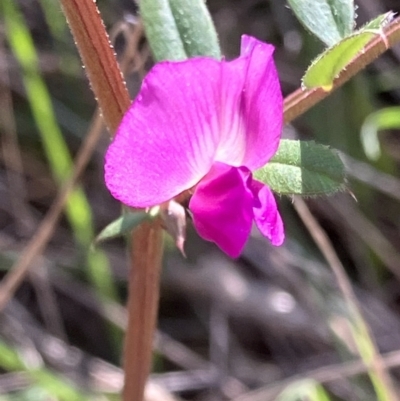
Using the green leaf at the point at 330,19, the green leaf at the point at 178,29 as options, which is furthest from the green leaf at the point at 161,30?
the green leaf at the point at 330,19

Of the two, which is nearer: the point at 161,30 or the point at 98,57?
the point at 98,57

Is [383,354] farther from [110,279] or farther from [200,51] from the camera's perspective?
[200,51]

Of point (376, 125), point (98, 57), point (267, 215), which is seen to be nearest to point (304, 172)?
point (267, 215)

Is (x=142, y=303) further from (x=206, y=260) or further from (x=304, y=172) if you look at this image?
(x=206, y=260)

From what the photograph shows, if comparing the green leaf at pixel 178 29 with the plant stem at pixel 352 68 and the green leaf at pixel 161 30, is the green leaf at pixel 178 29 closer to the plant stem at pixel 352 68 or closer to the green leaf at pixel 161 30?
the green leaf at pixel 161 30

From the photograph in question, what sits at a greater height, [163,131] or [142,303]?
[163,131]

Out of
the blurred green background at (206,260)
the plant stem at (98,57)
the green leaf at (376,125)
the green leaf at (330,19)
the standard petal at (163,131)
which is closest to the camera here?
the standard petal at (163,131)

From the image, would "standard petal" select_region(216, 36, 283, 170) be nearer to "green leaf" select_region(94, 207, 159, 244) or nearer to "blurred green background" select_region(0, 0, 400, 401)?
"green leaf" select_region(94, 207, 159, 244)
